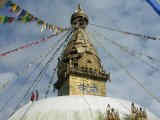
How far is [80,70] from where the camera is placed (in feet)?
85.3

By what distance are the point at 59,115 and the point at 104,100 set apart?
149 inches

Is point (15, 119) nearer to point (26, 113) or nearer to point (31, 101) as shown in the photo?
point (26, 113)

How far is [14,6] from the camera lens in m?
13.7

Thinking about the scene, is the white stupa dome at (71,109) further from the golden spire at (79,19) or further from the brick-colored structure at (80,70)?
the golden spire at (79,19)

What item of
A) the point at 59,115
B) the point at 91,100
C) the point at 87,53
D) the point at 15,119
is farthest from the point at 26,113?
the point at 87,53

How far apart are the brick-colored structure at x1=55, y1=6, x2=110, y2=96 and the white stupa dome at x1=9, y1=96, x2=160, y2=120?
7.48m

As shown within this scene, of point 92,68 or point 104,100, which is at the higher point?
point 92,68

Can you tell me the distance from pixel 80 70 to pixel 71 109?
10.9m

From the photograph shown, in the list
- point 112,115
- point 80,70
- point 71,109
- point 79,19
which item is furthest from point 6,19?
point 79,19

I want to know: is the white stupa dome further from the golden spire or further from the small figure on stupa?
the golden spire

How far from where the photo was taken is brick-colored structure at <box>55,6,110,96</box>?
25.1 m

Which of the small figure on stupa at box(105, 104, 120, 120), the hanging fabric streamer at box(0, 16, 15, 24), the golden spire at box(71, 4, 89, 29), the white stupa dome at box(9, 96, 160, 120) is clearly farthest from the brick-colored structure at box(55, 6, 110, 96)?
the hanging fabric streamer at box(0, 16, 15, 24)

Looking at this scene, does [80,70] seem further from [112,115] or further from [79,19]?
[112,115]

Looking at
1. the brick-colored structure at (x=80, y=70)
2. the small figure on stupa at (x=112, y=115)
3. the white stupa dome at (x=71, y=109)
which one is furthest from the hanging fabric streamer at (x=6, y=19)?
the brick-colored structure at (x=80, y=70)
